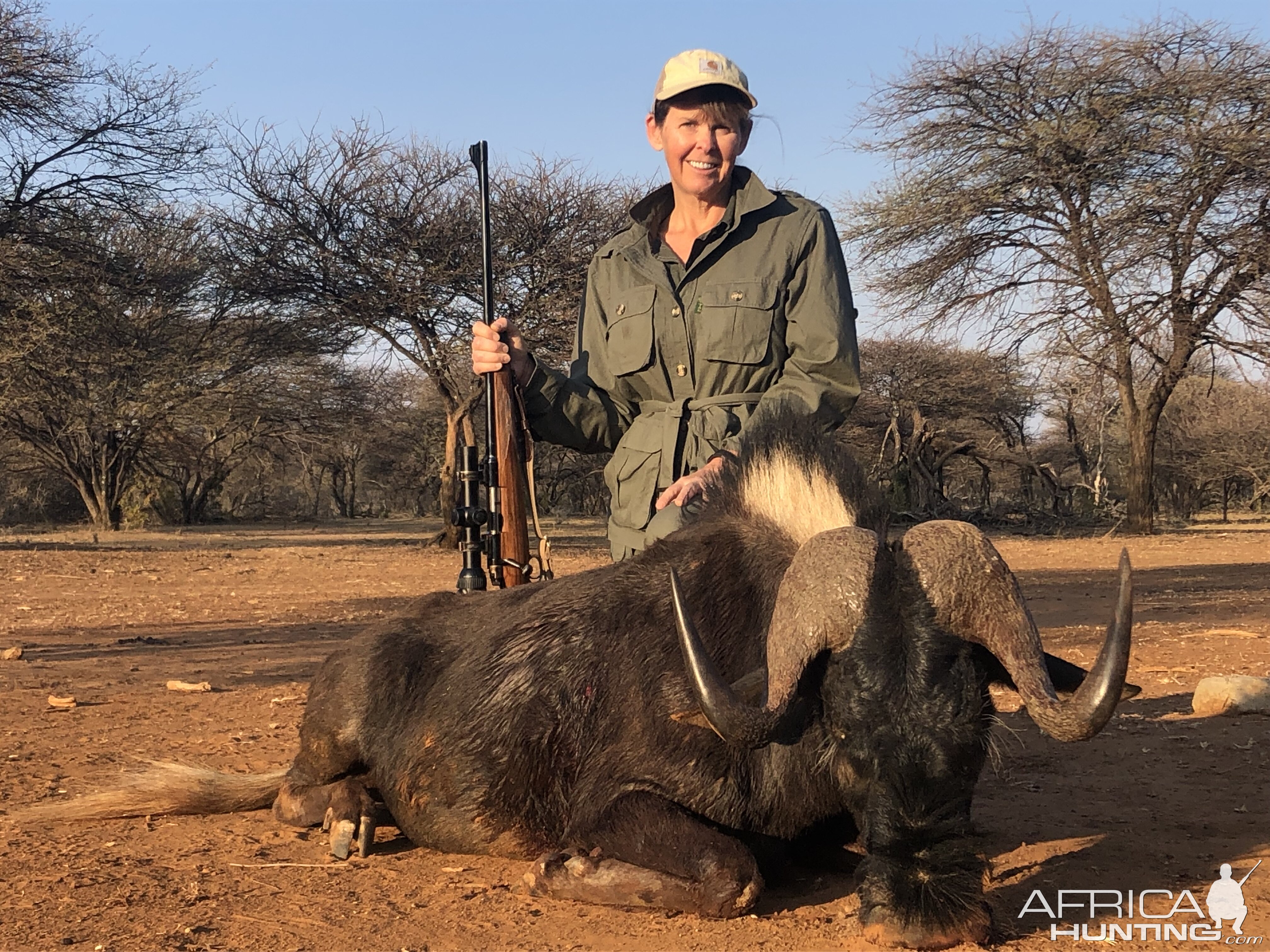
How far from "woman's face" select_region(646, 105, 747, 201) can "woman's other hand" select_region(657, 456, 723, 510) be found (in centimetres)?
104

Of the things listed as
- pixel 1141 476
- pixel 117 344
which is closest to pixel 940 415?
pixel 1141 476

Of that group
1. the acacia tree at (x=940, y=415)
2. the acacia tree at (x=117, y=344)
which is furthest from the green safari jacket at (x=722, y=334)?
the acacia tree at (x=940, y=415)

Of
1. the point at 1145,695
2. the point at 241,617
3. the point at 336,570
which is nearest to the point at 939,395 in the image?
the point at 336,570

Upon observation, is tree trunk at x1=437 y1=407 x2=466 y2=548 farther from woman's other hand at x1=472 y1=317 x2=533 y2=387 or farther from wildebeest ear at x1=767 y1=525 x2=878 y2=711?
wildebeest ear at x1=767 y1=525 x2=878 y2=711

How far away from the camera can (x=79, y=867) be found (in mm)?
3473

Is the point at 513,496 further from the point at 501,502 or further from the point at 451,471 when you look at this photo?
the point at 451,471

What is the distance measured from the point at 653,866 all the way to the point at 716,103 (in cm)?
259

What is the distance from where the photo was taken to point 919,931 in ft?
8.62

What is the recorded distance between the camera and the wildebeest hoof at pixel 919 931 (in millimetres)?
2627

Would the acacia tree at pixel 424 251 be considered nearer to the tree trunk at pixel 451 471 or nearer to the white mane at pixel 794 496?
the tree trunk at pixel 451 471

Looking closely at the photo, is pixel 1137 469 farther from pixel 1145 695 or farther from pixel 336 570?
pixel 1145 695

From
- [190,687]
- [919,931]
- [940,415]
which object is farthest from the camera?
[940,415]

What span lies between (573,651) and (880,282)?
20041 millimetres

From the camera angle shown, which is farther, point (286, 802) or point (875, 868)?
point (286, 802)
